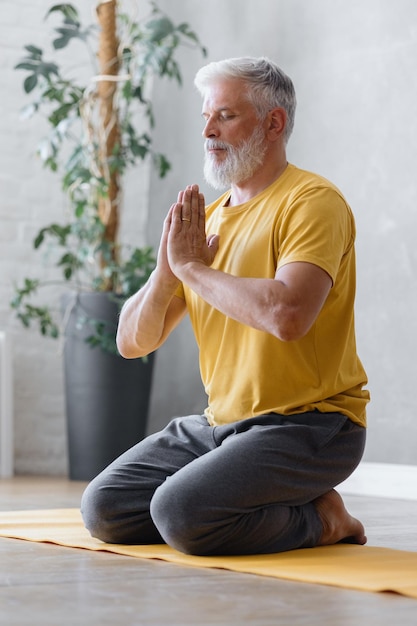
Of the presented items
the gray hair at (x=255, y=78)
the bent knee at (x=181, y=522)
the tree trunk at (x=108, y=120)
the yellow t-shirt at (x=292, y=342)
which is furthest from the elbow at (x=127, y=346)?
the tree trunk at (x=108, y=120)

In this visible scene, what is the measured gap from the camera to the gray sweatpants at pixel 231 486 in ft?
7.25

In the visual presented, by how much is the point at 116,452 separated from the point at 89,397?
0.26m

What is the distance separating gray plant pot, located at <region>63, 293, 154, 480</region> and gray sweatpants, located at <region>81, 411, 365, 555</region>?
2.08 meters

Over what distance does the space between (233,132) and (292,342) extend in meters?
0.52

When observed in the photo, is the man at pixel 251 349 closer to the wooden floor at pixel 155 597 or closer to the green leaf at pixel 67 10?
the wooden floor at pixel 155 597

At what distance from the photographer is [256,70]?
2525 millimetres

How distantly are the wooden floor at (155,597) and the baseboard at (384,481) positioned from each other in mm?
1892

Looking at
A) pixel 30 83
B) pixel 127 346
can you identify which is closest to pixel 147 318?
pixel 127 346

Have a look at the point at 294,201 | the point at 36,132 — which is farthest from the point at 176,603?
the point at 36,132

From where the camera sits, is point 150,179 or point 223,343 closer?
point 223,343

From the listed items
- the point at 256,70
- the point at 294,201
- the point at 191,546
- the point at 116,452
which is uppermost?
the point at 256,70

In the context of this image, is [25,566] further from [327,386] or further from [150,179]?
[150,179]

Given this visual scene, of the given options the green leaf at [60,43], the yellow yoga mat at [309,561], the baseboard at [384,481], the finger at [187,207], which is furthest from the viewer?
the green leaf at [60,43]

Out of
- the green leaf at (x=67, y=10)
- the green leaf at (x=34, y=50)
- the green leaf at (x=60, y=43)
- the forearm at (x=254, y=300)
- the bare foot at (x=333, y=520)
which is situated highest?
the green leaf at (x=67, y=10)
